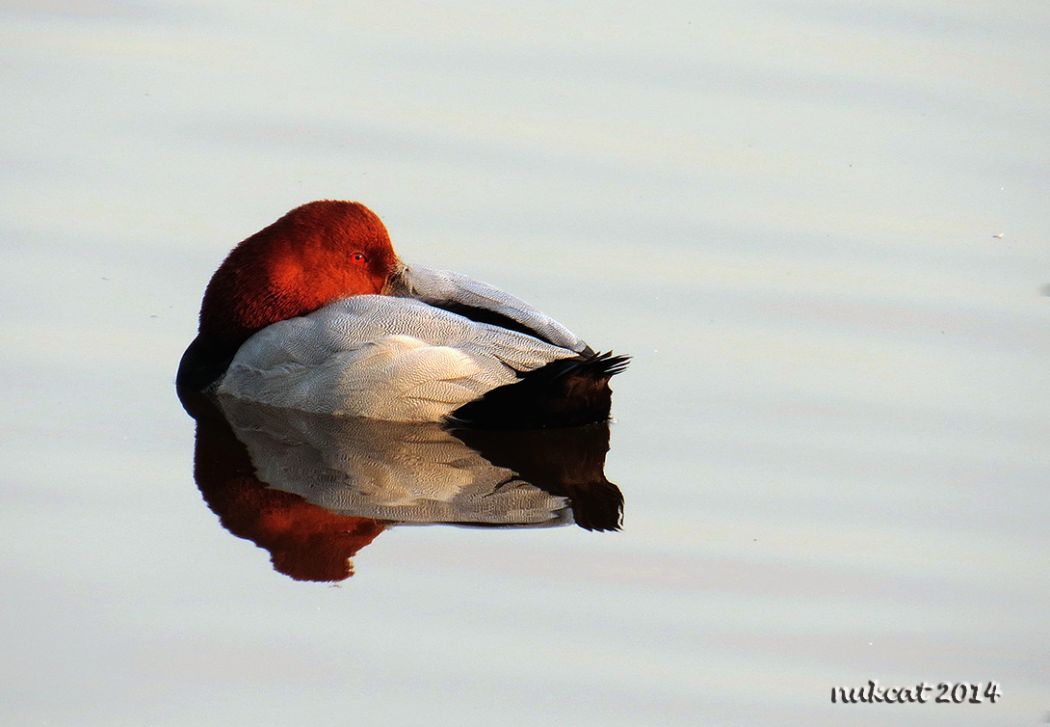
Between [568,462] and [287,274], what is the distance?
1465 mm

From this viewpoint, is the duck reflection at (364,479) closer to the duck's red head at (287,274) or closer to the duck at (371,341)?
the duck at (371,341)

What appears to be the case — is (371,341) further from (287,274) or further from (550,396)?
(550,396)

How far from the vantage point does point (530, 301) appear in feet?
28.1

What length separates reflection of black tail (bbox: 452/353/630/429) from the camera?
738 centimetres

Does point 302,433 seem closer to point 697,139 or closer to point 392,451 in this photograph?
point 392,451

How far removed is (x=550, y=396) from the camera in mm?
7438

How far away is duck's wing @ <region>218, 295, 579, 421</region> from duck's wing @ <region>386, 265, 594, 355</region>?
8cm

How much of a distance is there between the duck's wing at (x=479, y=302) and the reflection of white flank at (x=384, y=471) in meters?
0.54

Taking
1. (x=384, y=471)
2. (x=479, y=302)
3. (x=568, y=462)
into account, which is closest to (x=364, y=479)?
(x=384, y=471)

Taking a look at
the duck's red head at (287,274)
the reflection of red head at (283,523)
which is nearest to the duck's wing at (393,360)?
the duck's red head at (287,274)

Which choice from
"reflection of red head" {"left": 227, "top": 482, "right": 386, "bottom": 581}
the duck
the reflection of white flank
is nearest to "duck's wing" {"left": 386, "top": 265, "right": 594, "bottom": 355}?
the duck

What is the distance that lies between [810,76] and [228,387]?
5234 millimetres

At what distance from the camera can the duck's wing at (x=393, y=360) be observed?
291 inches

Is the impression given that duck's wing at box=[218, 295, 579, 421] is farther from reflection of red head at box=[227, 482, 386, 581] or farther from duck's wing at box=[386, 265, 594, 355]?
reflection of red head at box=[227, 482, 386, 581]
